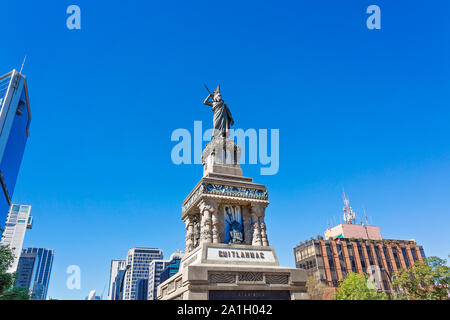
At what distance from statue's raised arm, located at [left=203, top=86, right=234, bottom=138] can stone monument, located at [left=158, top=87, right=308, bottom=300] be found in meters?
0.07

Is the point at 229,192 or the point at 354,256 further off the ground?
the point at 354,256

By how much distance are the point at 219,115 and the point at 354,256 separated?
Result: 80.3m

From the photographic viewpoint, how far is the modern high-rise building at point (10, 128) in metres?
116

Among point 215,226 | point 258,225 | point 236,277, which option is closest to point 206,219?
point 215,226

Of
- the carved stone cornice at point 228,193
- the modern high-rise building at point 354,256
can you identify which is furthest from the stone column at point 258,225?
the modern high-rise building at point 354,256

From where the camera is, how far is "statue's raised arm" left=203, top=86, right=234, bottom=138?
22.0 metres

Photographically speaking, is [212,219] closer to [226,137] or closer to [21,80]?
[226,137]

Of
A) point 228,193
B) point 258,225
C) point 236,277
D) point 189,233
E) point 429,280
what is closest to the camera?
point 236,277

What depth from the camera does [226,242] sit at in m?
17.3

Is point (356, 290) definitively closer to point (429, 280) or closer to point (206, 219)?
point (429, 280)

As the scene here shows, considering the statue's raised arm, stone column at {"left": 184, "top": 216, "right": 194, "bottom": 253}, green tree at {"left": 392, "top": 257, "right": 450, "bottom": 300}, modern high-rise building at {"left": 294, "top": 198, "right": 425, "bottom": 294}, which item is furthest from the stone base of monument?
modern high-rise building at {"left": 294, "top": 198, "right": 425, "bottom": 294}

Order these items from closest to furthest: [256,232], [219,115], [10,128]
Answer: [256,232]
[219,115]
[10,128]
